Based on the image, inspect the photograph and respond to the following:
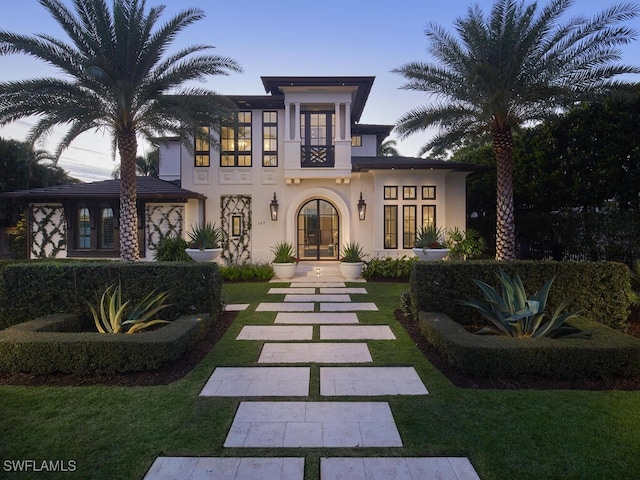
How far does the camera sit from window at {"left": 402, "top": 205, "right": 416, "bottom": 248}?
1385 centimetres

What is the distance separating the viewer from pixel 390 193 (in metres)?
13.9

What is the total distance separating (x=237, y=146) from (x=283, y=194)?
2.66m

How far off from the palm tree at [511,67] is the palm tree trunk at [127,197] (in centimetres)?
761

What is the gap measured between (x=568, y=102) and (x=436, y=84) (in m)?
3.28

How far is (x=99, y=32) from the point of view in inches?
348

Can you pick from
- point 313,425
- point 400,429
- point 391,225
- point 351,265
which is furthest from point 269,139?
point 400,429

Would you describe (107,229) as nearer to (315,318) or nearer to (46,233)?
(46,233)

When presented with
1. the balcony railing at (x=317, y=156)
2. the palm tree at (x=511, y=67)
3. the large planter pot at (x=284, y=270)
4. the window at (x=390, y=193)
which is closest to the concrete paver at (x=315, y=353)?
the palm tree at (x=511, y=67)

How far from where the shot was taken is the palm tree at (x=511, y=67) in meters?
8.67

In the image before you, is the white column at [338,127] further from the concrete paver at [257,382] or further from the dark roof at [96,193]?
the concrete paver at [257,382]

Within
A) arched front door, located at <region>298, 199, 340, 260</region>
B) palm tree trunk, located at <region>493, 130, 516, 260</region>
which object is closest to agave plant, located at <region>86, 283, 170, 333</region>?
palm tree trunk, located at <region>493, 130, 516, 260</region>

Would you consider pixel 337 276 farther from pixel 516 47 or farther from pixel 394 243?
pixel 516 47

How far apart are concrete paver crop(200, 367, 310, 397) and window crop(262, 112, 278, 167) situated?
1084cm

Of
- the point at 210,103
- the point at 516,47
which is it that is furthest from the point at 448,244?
the point at 210,103
